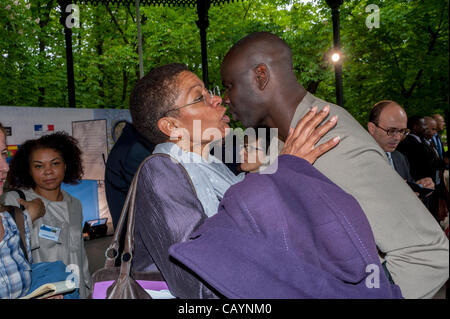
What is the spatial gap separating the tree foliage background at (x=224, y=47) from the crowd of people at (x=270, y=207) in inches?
367

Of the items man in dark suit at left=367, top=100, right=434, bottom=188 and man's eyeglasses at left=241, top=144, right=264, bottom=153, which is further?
man in dark suit at left=367, top=100, right=434, bottom=188

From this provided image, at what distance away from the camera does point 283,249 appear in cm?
97

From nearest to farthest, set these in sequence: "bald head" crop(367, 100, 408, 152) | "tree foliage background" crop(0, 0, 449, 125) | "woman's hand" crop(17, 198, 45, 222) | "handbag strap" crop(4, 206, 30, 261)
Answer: "handbag strap" crop(4, 206, 30, 261)
"woman's hand" crop(17, 198, 45, 222)
"bald head" crop(367, 100, 408, 152)
"tree foliage background" crop(0, 0, 449, 125)

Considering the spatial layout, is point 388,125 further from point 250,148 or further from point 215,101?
point 215,101

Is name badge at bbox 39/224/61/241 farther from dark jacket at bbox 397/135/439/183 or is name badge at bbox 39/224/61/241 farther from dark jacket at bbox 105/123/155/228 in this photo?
dark jacket at bbox 397/135/439/183

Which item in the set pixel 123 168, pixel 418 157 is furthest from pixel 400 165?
pixel 123 168

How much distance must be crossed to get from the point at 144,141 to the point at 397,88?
1059cm

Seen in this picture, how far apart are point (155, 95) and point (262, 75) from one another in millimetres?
597

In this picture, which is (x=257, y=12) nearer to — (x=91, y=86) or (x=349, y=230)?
(x=91, y=86)

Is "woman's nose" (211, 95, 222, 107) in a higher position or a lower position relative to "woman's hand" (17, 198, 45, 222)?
higher

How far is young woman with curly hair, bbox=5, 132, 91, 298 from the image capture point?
10.7 feet

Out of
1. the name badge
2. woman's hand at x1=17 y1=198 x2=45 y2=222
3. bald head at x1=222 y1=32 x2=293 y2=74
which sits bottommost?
the name badge

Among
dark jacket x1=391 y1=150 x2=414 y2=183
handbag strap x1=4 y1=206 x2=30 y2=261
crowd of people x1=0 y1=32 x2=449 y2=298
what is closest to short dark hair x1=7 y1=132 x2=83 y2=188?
handbag strap x1=4 y1=206 x2=30 y2=261

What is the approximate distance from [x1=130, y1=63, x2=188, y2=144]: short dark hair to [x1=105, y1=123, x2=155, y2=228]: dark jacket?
0.55m
